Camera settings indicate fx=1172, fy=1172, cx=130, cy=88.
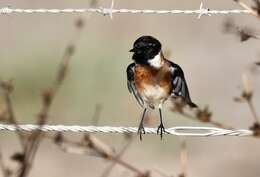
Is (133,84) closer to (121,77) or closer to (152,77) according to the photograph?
(152,77)

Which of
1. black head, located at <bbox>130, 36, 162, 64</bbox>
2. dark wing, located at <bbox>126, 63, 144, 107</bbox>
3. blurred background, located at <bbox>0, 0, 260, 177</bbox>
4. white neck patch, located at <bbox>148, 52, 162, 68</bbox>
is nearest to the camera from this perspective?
black head, located at <bbox>130, 36, 162, 64</bbox>

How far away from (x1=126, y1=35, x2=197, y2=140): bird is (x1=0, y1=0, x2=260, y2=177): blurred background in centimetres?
344

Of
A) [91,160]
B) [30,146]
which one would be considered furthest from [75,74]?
[30,146]

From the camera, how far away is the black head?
4324mm

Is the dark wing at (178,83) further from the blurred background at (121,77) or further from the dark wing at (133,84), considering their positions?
the blurred background at (121,77)

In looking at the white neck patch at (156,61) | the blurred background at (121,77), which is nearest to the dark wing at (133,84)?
the white neck patch at (156,61)

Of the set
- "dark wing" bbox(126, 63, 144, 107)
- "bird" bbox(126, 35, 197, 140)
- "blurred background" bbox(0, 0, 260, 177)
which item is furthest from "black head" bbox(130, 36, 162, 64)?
"blurred background" bbox(0, 0, 260, 177)

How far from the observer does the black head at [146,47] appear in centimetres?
432

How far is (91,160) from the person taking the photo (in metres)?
9.75

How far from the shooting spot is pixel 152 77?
4.54 metres

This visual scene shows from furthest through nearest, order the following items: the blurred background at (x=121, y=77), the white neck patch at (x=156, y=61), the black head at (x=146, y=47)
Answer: the blurred background at (x=121, y=77)
the white neck patch at (x=156, y=61)
the black head at (x=146, y=47)

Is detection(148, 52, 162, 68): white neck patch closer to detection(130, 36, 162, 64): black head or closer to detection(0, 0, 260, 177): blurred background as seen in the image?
detection(130, 36, 162, 64): black head

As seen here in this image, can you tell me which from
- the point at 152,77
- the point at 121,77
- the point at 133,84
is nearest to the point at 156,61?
the point at 152,77

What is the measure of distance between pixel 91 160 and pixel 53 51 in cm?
294
